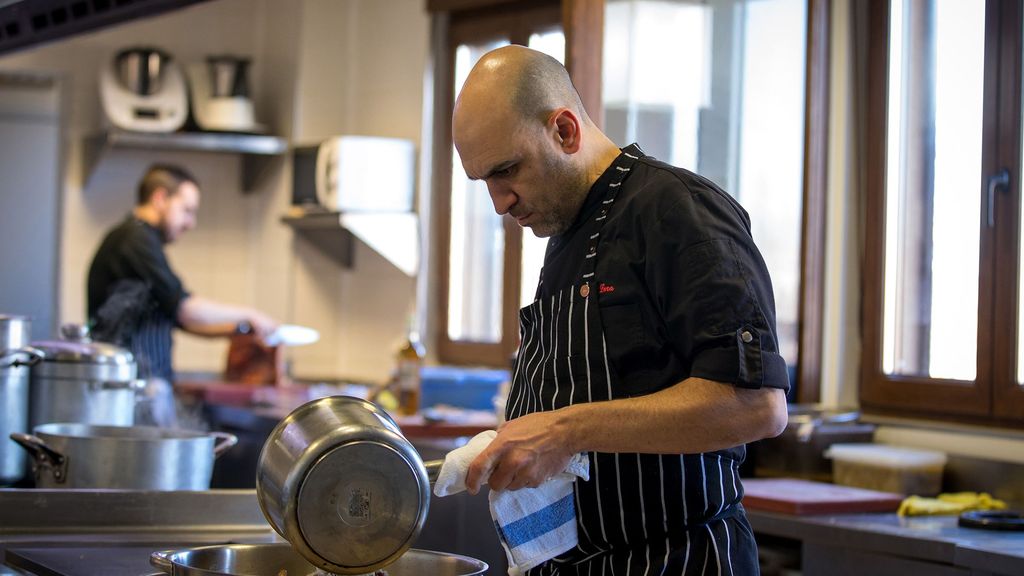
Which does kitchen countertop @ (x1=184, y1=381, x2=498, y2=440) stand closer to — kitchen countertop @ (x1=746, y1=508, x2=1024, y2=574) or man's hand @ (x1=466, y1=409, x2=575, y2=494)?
kitchen countertop @ (x1=746, y1=508, x2=1024, y2=574)

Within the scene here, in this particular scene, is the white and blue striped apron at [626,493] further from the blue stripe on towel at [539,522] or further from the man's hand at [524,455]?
the man's hand at [524,455]

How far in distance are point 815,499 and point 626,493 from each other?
1.45 meters

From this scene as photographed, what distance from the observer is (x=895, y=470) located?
10.5ft

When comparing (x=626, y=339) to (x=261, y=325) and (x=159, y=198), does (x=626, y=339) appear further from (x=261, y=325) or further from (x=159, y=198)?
(x=261, y=325)

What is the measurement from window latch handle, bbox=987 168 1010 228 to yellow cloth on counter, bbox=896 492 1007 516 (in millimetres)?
703

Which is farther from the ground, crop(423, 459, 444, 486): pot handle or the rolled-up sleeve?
the rolled-up sleeve

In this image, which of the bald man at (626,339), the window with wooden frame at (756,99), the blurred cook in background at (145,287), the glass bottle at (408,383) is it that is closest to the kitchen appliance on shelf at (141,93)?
the blurred cook in background at (145,287)

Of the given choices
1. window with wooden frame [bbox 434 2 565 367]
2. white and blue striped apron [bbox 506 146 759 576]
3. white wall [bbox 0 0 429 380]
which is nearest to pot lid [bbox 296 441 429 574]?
white and blue striped apron [bbox 506 146 759 576]

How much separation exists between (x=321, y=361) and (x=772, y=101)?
8.71 feet

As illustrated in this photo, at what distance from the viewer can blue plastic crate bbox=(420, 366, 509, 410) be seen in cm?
452

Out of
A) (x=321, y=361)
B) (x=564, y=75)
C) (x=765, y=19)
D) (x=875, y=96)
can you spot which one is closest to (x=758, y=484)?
(x=875, y=96)

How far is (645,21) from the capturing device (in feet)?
12.3

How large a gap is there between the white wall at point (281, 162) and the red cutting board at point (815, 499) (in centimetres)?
266

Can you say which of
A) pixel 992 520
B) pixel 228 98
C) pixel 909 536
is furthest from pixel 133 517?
pixel 228 98
